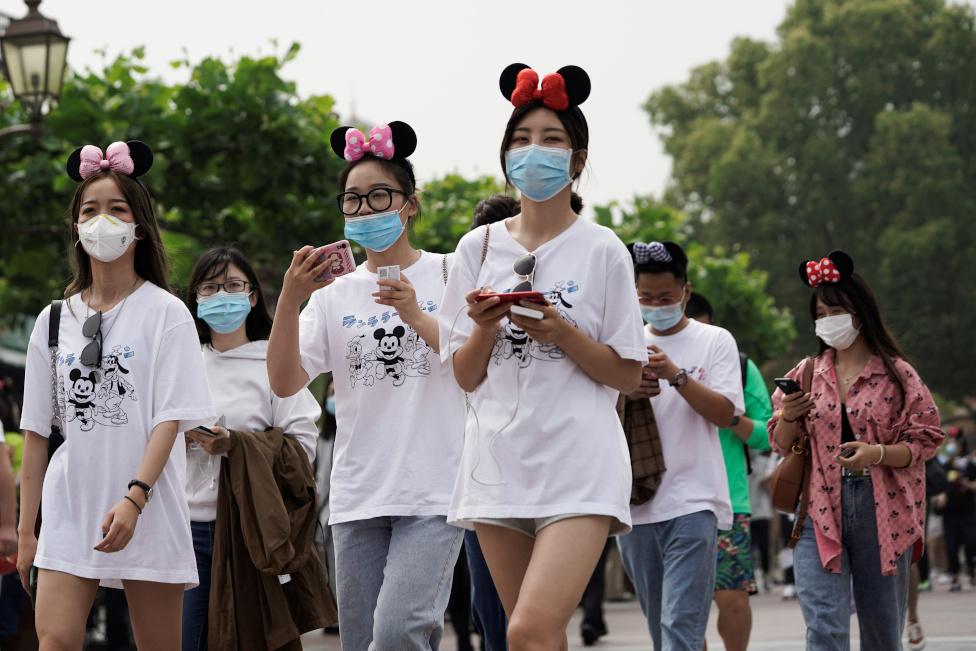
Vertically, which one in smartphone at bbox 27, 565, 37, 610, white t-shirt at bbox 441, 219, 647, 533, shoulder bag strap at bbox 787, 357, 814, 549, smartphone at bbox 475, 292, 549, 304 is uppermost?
smartphone at bbox 475, 292, 549, 304

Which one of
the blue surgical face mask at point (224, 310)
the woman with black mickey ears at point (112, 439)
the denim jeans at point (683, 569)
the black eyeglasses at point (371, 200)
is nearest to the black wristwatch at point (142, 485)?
the woman with black mickey ears at point (112, 439)

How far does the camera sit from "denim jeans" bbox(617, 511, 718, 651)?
7.34m

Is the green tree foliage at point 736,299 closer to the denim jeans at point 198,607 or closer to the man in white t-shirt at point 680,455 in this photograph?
the man in white t-shirt at point 680,455

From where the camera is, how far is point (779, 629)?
13734 mm

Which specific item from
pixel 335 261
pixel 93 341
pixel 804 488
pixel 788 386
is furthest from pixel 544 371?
pixel 804 488

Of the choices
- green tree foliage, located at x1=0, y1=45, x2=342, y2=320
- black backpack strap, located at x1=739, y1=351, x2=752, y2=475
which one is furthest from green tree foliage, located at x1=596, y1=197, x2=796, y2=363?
black backpack strap, located at x1=739, y1=351, x2=752, y2=475

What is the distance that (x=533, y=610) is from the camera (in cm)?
463

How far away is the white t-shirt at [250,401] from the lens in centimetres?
697

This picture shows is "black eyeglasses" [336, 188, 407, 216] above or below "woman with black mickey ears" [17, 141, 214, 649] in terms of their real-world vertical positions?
above

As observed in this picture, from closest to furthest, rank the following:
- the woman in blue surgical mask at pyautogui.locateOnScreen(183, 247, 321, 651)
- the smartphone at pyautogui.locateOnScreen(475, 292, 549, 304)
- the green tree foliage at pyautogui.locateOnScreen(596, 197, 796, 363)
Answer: the smartphone at pyautogui.locateOnScreen(475, 292, 549, 304), the woman in blue surgical mask at pyautogui.locateOnScreen(183, 247, 321, 651), the green tree foliage at pyautogui.locateOnScreen(596, 197, 796, 363)

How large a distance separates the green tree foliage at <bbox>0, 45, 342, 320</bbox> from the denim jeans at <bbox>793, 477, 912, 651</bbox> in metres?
7.96

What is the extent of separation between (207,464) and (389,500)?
4.46 feet

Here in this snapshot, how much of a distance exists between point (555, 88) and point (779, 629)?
9644 millimetres

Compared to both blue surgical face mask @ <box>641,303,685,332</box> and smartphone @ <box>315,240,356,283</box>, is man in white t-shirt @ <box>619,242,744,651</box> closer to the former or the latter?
blue surgical face mask @ <box>641,303,685,332</box>
